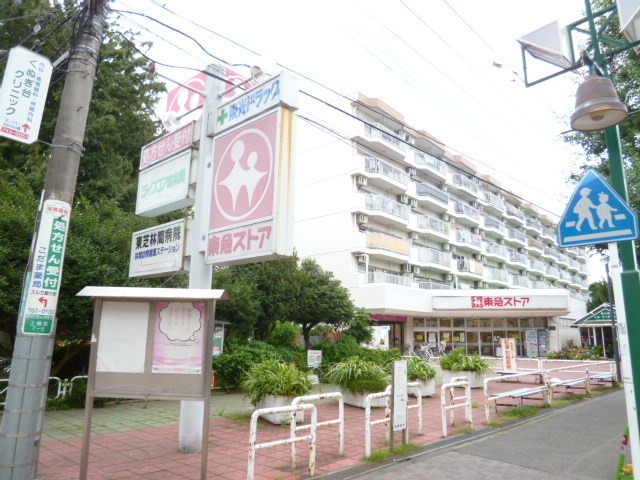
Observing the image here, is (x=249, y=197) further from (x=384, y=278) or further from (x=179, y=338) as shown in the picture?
(x=384, y=278)

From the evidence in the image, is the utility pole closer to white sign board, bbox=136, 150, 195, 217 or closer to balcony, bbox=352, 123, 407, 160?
white sign board, bbox=136, 150, 195, 217

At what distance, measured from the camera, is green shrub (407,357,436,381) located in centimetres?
1146

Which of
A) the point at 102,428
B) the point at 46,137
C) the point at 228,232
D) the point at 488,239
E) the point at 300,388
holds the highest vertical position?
the point at 488,239

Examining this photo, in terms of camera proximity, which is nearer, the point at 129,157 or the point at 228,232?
Result: the point at 228,232

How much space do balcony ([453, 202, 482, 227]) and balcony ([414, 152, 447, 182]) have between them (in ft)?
10.2

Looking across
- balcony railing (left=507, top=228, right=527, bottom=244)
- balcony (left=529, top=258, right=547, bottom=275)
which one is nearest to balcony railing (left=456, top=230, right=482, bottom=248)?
balcony railing (left=507, top=228, right=527, bottom=244)

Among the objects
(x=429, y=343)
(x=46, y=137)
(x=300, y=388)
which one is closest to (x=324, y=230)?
(x=429, y=343)

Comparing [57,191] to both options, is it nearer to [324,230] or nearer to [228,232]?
[228,232]

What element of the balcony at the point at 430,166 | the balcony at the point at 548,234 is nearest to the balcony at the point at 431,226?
the balcony at the point at 430,166

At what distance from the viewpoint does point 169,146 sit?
303 inches

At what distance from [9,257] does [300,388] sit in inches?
251

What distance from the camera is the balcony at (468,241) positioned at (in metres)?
38.4

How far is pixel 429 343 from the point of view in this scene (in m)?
33.4

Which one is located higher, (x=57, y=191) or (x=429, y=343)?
(x=57, y=191)
